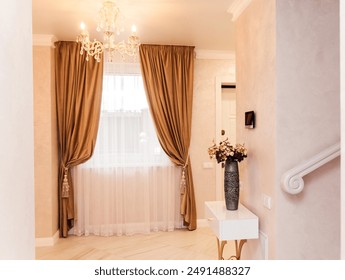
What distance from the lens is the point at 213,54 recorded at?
434 centimetres

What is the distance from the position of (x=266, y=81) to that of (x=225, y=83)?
2.32 meters

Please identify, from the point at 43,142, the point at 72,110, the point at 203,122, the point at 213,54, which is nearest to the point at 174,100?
the point at 203,122

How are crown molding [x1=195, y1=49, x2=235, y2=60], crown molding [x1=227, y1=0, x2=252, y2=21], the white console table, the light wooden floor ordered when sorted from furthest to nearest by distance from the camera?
1. crown molding [x1=195, y1=49, x2=235, y2=60]
2. the light wooden floor
3. crown molding [x1=227, y1=0, x2=252, y2=21]
4. the white console table

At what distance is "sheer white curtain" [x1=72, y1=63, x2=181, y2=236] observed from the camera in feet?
13.3

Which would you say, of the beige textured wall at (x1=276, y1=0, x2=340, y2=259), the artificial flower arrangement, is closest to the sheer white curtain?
the artificial flower arrangement

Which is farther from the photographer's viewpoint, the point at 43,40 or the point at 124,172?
the point at 124,172

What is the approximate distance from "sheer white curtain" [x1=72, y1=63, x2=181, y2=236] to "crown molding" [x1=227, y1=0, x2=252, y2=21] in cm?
168

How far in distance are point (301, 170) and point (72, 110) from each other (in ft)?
10.2

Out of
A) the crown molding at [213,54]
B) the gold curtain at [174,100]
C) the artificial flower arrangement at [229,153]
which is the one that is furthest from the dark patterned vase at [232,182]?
the crown molding at [213,54]

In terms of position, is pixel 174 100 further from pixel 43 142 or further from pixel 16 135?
pixel 16 135

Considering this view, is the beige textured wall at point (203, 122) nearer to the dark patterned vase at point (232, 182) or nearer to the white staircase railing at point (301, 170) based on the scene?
the dark patterned vase at point (232, 182)

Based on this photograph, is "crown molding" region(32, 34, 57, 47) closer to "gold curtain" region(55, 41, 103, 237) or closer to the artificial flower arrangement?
"gold curtain" region(55, 41, 103, 237)
